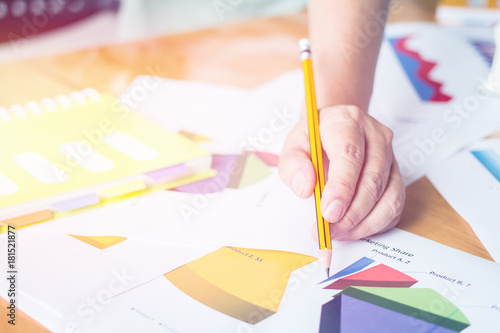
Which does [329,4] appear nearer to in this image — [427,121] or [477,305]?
[427,121]

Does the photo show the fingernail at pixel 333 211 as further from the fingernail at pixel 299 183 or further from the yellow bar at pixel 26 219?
the yellow bar at pixel 26 219

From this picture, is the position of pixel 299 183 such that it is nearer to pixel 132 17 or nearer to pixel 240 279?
pixel 240 279

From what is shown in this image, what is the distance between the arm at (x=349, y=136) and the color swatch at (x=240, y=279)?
0.06 meters

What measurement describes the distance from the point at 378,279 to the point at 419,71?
52 centimetres

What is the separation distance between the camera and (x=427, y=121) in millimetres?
694

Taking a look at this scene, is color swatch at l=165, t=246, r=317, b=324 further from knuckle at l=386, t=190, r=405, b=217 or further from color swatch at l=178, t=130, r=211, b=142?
color swatch at l=178, t=130, r=211, b=142

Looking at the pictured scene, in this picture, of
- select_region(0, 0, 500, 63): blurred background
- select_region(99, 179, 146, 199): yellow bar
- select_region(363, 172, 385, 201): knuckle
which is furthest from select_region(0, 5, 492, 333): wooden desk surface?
select_region(363, 172, 385, 201): knuckle

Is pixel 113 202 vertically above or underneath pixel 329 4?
underneath

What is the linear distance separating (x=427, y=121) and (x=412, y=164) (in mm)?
120

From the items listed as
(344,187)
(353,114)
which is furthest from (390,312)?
(353,114)

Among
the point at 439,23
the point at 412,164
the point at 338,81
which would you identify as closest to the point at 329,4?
the point at 338,81

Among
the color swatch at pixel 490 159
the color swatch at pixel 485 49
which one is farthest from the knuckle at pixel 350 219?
the color swatch at pixel 485 49

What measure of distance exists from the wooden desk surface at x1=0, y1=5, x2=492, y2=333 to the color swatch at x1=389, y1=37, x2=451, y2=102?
19 centimetres

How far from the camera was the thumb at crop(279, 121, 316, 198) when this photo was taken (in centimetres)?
48
